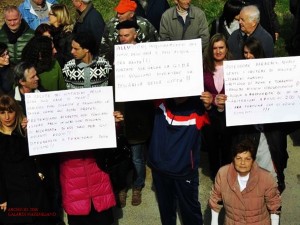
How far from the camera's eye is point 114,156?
16.1ft

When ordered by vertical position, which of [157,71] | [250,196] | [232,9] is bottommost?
[250,196]

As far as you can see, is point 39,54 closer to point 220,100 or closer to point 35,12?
point 220,100

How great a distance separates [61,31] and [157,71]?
2.63 meters

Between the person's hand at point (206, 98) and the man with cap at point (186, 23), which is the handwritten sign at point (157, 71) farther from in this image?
the man with cap at point (186, 23)

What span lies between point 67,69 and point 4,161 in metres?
1.15

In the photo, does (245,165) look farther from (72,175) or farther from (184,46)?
(72,175)

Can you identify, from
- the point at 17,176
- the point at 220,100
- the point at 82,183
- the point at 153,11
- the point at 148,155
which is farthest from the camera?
the point at 153,11

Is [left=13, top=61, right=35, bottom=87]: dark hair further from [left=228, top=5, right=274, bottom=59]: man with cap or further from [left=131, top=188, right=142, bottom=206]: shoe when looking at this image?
[left=228, top=5, right=274, bottom=59]: man with cap

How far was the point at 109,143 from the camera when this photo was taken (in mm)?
4508

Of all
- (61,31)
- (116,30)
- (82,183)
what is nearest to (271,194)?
(82,183)

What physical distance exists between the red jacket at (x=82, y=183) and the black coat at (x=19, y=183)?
0.24m

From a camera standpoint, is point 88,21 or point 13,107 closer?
point 13,107

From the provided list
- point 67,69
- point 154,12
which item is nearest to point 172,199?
point 67,69

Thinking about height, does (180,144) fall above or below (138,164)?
above
